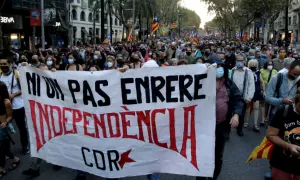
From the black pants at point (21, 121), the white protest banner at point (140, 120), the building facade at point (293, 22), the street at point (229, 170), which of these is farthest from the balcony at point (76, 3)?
the white protest banner at point (140, 120)

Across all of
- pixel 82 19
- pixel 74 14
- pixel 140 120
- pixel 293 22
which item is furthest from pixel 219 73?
pixel 293 22

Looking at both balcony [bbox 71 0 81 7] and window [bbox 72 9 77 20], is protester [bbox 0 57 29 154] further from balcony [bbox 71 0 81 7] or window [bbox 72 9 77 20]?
window [bbox 72 9 77 20]

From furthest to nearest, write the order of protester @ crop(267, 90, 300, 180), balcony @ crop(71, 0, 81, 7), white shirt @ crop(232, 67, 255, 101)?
balcony @ crop(71, 0, 81, 7) → white shirt @ crop(232, 67, 255, 101) → protester @ crop(267, 90, 300, 180)

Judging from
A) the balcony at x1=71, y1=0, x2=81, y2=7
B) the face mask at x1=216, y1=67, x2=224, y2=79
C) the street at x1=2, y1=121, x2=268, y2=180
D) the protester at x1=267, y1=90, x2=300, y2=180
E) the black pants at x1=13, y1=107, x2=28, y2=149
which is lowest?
the street at x1=2, y1=121, x2=268, y2=180

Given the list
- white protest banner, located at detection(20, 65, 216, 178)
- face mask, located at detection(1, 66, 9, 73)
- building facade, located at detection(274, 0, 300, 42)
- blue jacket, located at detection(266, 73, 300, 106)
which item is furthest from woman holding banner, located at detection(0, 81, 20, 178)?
building facade, located at detection(274, 0, 300, 42)

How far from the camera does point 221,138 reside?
13.6 ft

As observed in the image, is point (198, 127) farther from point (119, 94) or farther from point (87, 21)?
point (87, 21)

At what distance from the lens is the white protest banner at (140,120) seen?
11.9 ft

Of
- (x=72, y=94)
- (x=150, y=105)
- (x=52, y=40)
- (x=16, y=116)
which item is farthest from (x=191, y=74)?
(x=52, y=40)

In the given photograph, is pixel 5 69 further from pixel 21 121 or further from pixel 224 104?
pixel 224 104

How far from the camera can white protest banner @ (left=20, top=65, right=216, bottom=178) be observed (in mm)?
3631

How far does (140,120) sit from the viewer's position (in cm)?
370

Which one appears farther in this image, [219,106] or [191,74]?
[219,106]

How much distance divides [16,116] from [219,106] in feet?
11.5
